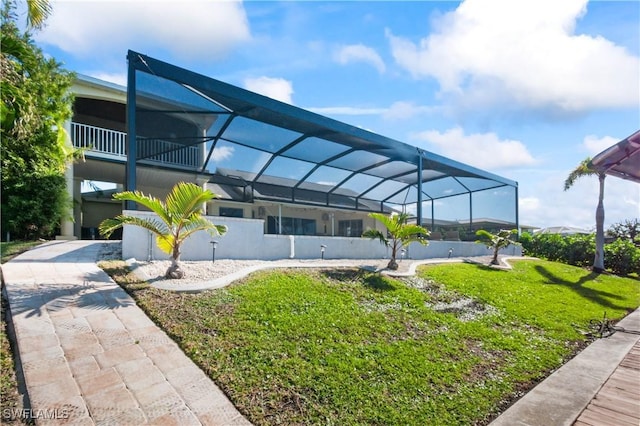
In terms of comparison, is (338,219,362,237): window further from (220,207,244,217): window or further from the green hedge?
the green hedge

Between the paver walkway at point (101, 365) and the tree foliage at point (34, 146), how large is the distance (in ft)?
21.6

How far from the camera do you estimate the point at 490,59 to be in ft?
26.5

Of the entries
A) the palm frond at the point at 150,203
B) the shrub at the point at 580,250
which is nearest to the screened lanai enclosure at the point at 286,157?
the palm frond at the point at 150,203

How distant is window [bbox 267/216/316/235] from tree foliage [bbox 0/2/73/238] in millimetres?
10177

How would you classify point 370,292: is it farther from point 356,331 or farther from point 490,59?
point 490,59

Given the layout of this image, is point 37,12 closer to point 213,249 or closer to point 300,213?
point 213,249

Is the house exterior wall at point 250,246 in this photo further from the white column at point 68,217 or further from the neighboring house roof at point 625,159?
the neighboring house roof at point 625,159

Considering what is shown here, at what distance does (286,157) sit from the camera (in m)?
14.0

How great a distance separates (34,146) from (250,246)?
7835mm

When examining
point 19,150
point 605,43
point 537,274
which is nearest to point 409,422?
point 605,43

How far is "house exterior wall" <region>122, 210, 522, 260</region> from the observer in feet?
23.6

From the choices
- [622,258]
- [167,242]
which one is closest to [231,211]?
[167,242]

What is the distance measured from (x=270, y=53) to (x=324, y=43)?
4.33 ft

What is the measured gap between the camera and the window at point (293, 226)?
19.5m
